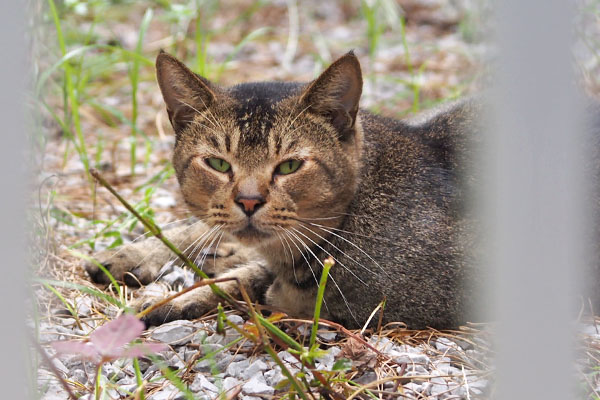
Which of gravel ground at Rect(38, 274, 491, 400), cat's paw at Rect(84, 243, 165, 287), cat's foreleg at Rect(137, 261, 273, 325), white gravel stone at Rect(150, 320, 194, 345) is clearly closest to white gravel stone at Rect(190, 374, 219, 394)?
gravel ground at Rect(38, 274, 491, 400)

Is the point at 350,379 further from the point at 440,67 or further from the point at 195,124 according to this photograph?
the point at 440,67

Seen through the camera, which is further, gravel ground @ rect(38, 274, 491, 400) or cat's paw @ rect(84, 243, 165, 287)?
cat's paw @ rect(84, 243, 165, 287)

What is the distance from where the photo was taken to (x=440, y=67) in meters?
5.66

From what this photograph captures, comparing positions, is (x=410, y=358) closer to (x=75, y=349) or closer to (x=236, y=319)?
(x=236, y=319)

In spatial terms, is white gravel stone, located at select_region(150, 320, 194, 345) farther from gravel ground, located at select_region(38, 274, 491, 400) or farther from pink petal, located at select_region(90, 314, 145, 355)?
pink petal, located at select_region(90, 314, 145, 355)

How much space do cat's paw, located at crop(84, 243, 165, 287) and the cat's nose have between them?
0.85 meters

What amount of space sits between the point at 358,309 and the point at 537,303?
1.42m

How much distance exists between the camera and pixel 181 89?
2.52m

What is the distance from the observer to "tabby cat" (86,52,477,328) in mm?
2367

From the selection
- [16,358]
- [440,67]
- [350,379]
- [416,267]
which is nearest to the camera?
[16,358]

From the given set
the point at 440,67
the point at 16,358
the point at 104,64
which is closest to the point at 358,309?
the point at 16,358

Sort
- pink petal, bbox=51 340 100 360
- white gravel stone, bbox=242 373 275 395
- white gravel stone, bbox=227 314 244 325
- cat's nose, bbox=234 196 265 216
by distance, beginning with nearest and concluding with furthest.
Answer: pink petal, bbox=51 340 100 360
white gravel stone, bbox=242 373 275 395
cat's nose, bbox=234 196 265 216
white gravel stone, bbox=227 314 244 325

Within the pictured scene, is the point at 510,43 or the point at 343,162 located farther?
the point at 343,162

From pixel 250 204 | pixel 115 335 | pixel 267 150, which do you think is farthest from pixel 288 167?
pixel 115 335
